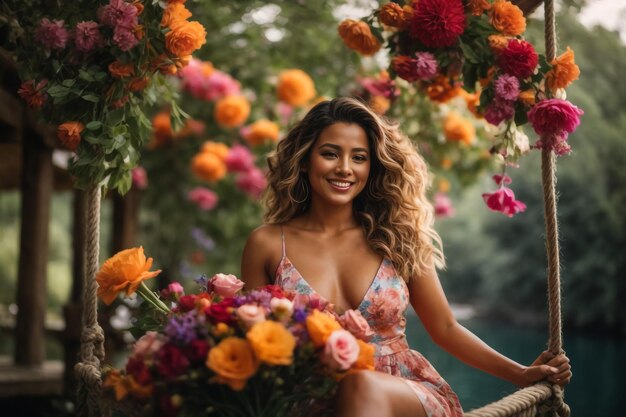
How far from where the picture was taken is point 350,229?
2838mm

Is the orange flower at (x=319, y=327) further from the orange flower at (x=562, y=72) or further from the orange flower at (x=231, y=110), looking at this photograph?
the orange flower at (x=231, y=110)

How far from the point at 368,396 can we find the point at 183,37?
1.33 m

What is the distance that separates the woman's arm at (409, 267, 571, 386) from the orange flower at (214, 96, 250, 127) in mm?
3781

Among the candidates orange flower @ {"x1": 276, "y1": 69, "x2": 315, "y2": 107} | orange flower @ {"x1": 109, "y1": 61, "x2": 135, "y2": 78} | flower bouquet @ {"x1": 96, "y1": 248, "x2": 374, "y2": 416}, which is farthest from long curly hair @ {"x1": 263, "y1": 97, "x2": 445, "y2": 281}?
orange flower @ {"x1": 276, "y1": 69, "x2": 315, "y2": 107}

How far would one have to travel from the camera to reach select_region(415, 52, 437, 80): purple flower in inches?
116

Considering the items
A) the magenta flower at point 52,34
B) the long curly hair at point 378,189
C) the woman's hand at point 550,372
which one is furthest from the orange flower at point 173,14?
the woman's hand at point 550,372

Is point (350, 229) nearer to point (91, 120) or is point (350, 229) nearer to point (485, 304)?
point (91, 120)

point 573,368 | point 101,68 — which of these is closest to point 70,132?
point 101,68

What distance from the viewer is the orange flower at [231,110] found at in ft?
20.5

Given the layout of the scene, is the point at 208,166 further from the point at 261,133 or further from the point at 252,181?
the point at 252,181

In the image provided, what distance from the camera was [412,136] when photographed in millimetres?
5188

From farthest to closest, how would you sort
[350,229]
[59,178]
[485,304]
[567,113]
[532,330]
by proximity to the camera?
1. [485,304]
2. [532,330]
3. [59,178]
4. [350,229]
5. [567,113]

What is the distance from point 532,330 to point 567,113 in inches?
543

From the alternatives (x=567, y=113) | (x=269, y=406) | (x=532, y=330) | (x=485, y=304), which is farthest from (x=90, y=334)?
(x=485, y=304)
